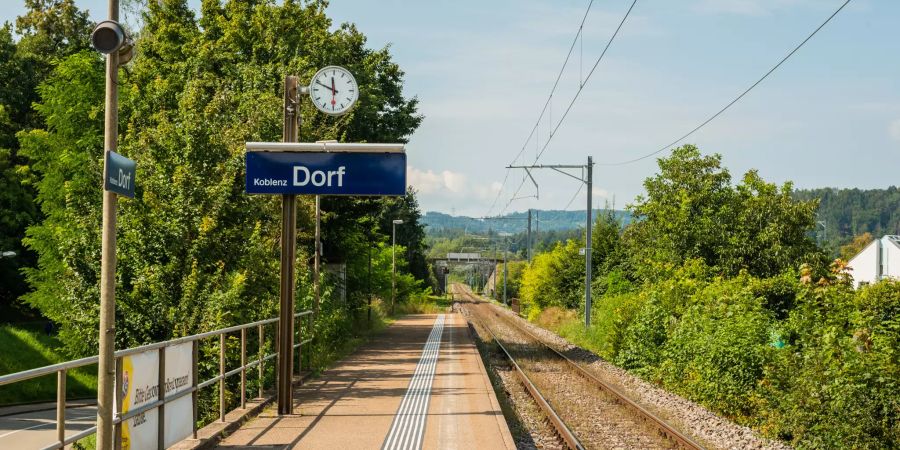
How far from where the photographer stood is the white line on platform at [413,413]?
11806mm

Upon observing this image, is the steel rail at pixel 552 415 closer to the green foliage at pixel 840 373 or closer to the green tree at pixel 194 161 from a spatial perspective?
the green foliage at pixel 840 373

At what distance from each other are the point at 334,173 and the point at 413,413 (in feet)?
12.8

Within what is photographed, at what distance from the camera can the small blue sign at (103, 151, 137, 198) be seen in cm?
755

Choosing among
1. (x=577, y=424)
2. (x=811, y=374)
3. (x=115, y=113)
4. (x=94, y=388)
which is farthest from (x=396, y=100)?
(x=115, y=113)

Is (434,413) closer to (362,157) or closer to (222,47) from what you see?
(362,157)

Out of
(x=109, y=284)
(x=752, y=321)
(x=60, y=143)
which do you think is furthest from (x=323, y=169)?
(x=60, y=143)

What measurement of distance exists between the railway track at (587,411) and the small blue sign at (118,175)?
25.0ft

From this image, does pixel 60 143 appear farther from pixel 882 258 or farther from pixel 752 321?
pixel 882 258

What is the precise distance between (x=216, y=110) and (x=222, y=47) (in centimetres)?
1339

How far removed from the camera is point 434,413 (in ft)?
47.5

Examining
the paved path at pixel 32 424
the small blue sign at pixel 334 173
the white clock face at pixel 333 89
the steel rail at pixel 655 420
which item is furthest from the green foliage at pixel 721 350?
the paved path at pixel 32 424

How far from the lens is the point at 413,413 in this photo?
47.5 ft

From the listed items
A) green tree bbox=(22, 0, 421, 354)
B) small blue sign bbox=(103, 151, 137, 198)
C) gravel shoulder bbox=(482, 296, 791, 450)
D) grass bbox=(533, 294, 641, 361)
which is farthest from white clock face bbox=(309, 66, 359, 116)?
grass bbox=(533, 294, 641, 361)

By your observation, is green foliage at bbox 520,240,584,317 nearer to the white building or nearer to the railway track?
the white building
